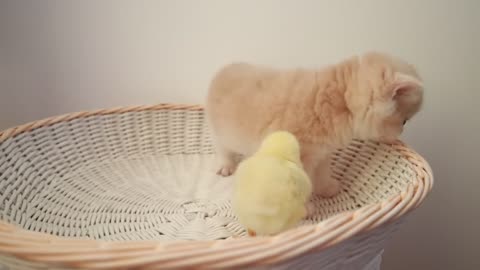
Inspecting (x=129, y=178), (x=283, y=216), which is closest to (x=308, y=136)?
(x=283, y=216)

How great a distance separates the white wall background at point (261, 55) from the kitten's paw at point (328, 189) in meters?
0.31

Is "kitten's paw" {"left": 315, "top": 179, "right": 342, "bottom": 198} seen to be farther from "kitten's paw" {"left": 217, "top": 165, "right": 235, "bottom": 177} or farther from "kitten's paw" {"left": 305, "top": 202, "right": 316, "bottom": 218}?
"kitten's paw" {"left": 217, "top": 165, "right": 235, "bottom": 177}

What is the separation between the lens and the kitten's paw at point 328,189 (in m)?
0.93

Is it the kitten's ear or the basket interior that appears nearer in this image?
the kitten's ear

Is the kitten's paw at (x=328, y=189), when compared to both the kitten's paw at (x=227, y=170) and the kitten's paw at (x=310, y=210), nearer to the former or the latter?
the kitten's paw at (x=310, y=210)

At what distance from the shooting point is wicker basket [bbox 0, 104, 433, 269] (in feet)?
1.43

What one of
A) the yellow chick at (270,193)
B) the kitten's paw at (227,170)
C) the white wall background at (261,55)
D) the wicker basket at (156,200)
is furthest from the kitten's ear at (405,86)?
the kitten's paw at (227,170)

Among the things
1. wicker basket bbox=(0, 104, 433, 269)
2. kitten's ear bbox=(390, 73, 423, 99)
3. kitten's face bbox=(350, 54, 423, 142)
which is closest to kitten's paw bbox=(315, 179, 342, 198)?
wicker basket bbox=(0, 104, 433, 269)

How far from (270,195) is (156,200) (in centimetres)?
52

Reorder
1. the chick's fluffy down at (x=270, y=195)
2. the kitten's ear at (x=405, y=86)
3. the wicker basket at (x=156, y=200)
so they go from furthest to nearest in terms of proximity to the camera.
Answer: the kitten's ear at (x=405, y=86) < the chick's fluffy down at (x=270, y=195) < the wicker basket at (x=156, y=200)

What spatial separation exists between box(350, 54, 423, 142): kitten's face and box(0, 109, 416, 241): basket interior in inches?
4.2

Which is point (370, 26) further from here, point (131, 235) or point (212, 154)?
point (131, 235)

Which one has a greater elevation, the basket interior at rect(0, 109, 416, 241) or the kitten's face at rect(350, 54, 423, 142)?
the kitten's face at rect(350, 54, 423, 142)

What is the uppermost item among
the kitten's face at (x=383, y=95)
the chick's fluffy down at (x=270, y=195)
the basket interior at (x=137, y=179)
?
the kitten's face at (x=383, y=95)
